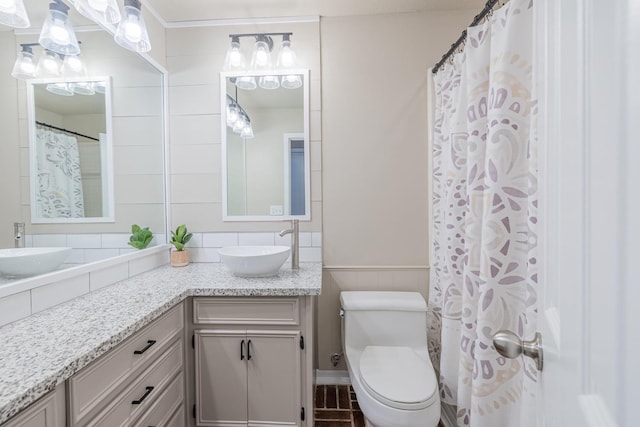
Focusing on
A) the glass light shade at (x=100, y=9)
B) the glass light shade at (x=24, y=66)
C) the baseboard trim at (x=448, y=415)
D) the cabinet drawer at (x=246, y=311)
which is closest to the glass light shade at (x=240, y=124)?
the glass light shade at (x=100, y=9)

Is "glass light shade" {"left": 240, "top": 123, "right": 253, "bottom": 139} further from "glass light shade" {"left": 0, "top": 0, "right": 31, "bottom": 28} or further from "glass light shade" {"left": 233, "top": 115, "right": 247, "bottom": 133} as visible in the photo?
"glass light shade" {"left": 0, "top": 0, "right": 31, "bottom": 28}

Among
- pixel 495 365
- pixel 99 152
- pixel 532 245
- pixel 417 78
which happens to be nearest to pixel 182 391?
pixel 99 152

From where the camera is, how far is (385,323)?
1.72 meters

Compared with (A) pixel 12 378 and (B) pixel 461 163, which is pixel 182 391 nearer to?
(A) pixel 12 378

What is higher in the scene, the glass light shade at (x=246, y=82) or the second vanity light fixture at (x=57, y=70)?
the glass light shade at (x=246, y=82)

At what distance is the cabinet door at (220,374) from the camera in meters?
1.43

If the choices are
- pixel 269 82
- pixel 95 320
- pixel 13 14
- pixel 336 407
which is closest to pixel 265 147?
pixel 269 82

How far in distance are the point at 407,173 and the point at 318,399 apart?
61.4 inches

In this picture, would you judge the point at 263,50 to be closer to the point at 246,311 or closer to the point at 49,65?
the point at 49,65

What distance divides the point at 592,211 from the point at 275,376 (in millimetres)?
1441

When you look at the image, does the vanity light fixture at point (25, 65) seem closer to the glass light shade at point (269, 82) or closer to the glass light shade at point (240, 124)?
the glass light shade at point (240, 124)

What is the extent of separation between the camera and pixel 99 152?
1475mm

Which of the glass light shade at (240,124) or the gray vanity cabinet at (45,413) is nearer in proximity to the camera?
the gray vanity cabinet at (45,413)

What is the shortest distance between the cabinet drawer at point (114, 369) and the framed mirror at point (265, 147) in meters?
0.91
